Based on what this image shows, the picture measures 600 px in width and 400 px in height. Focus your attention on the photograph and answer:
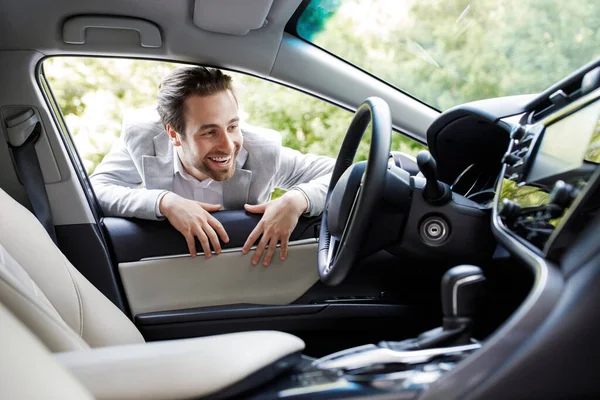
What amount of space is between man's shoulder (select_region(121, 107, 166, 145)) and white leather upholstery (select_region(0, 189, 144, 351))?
718 mm

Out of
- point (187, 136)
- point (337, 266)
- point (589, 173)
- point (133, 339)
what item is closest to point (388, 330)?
point (337, 266)

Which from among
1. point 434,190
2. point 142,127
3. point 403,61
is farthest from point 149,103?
point 434,190

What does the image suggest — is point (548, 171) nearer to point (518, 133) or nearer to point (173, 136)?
point (518, 133)

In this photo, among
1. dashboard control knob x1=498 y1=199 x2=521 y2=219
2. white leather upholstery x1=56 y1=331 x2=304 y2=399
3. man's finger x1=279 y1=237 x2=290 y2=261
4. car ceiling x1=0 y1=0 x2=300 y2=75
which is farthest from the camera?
man's finger x1=279 y1=237 x2=290 y2=261

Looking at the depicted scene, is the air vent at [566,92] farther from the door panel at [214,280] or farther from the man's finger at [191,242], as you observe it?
the man's finger at [191,242]

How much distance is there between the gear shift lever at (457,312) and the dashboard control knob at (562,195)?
0.16 metres

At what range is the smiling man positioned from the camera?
1889mm

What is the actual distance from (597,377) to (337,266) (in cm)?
54

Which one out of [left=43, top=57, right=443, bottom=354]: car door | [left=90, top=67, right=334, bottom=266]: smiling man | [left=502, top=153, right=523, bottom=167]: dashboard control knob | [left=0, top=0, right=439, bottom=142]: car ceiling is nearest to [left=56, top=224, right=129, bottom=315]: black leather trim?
[left=43, top=57, right=443, bottom=354]: car door

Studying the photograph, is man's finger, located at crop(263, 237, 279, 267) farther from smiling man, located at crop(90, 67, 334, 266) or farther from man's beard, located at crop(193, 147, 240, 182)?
man's beard, located at crop(193, 147, 240, 182)

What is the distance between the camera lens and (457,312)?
3.37 ft

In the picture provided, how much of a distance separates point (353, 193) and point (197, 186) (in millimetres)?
762

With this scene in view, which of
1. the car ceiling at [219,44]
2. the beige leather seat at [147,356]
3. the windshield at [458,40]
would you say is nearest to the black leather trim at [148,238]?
the car ceiling at [219,44]

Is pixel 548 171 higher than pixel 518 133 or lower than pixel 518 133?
lower
